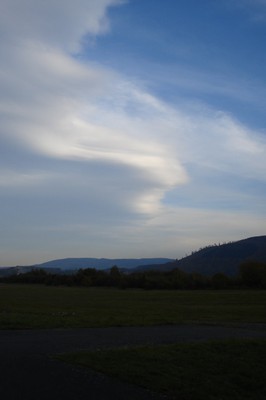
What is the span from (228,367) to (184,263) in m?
156

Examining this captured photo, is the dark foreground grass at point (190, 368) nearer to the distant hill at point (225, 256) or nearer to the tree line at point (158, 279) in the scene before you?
the tree line at point (158, 279)

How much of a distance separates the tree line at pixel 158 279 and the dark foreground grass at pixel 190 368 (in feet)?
232

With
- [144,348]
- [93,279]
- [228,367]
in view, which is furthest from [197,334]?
[93,279]

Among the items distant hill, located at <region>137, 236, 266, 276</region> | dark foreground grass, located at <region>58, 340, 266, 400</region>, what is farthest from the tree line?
dark foreground grass, located at <region>58, 340, 266, 400</region>

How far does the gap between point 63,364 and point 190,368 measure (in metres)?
2.66

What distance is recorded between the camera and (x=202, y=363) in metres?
12.0

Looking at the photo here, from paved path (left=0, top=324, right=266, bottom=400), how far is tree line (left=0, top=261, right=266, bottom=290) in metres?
66.1

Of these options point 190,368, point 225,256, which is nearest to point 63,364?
point 190,368

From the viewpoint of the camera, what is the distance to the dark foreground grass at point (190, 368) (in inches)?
387

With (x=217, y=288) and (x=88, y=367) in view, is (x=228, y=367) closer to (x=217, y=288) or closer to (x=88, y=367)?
(x=88, y=367)

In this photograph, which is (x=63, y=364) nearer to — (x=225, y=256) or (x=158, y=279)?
(x=158, y=279)

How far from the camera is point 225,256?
153375 millimetres

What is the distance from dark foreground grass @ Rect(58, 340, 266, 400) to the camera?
9.83 metres

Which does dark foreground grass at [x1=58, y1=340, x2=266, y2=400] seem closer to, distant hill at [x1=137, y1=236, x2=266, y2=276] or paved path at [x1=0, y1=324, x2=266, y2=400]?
paved path at [x1=0, y1=324, x2=266, y2=400]
